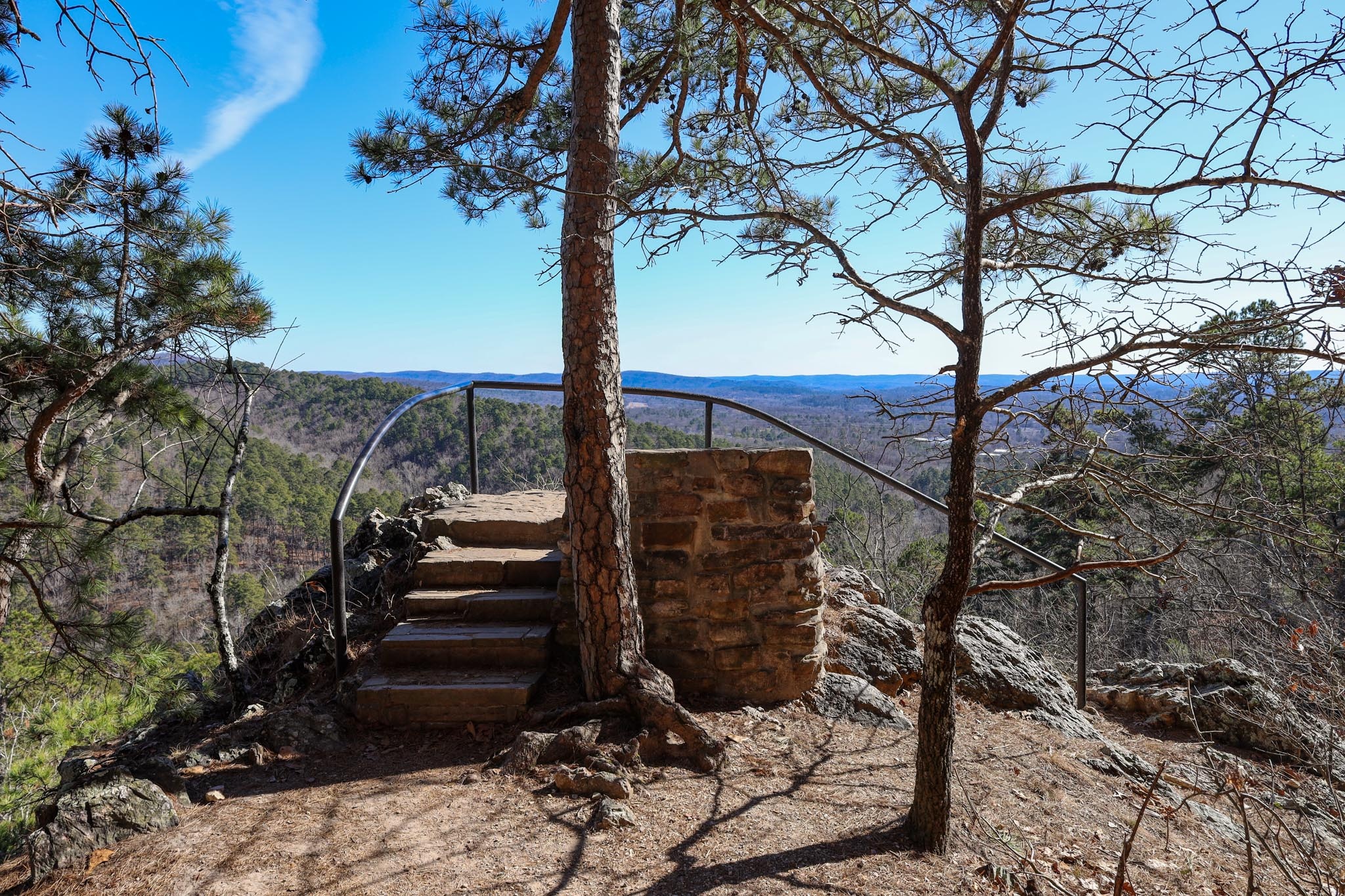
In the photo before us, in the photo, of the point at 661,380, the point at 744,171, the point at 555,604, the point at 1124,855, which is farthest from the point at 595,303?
the point at 661,380

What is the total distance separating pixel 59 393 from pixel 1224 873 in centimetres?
646

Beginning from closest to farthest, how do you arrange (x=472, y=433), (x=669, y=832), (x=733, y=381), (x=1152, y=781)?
1. (x=669, y=832)
2. (x=1152, y=781)
3. (x=472, y=433)
4. (x=733, y=381)

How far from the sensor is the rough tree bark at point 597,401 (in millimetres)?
3287

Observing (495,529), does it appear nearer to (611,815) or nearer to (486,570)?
(486,570)

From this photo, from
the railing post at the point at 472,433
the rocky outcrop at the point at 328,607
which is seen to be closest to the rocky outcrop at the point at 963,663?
the rocky outcrop at the point at 328,607

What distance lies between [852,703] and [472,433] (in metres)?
2.98

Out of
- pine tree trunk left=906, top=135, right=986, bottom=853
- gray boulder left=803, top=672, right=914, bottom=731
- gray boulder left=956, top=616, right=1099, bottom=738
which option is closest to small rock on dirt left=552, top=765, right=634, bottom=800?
pine tree trunk left=906, top=135, right=986, bottom=853

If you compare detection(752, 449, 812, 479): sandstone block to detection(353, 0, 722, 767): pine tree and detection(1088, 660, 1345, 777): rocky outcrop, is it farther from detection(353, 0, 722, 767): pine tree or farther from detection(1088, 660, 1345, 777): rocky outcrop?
detection(1088, 660, 1345, 777): rocky outcrop

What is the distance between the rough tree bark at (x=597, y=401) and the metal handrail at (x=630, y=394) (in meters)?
0.39

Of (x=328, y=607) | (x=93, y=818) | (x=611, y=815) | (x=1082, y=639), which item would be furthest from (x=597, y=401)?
(x=1082, y=639)

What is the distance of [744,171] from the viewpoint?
13.1 feet

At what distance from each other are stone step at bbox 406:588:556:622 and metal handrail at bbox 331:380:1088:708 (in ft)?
1.27

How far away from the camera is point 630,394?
5051 mm

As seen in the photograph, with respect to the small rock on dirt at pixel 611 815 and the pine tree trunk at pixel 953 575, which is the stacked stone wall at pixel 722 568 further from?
the pine tree trunk at pixel 953 575
